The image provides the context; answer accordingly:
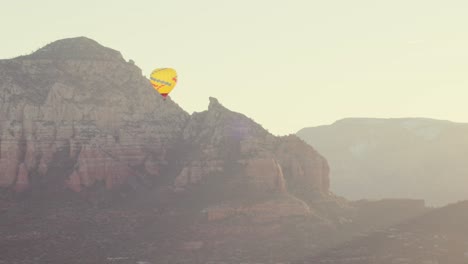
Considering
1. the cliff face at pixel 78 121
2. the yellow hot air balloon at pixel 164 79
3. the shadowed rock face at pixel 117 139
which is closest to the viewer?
the shadowed rock face at pixel 117 139

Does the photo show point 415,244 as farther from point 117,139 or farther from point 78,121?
point 78,121

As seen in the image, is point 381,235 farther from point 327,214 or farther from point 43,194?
point 43,194

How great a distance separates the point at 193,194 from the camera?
148m

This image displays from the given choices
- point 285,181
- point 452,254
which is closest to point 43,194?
point 285,181

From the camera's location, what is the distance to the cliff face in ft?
494

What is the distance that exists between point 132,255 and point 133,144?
30.9m

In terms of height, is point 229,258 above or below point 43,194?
below

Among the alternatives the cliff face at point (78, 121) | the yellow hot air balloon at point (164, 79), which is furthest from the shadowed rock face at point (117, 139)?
the yellow hot air balloon at point (164, 79)

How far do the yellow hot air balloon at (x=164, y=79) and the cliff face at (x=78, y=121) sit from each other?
9219 mm

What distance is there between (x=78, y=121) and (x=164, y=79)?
17.2 m

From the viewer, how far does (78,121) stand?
155125 millimetres

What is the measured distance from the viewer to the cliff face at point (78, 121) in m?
150

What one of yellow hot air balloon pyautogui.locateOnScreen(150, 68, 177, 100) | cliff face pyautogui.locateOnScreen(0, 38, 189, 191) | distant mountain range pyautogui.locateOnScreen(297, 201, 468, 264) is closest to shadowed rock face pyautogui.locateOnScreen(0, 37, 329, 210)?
cliff face pyautogui.locateOnScreen(0, 38, 189, 191)

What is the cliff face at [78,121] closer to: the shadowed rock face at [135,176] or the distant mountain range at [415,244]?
the shadowed rock face at [135,176]
